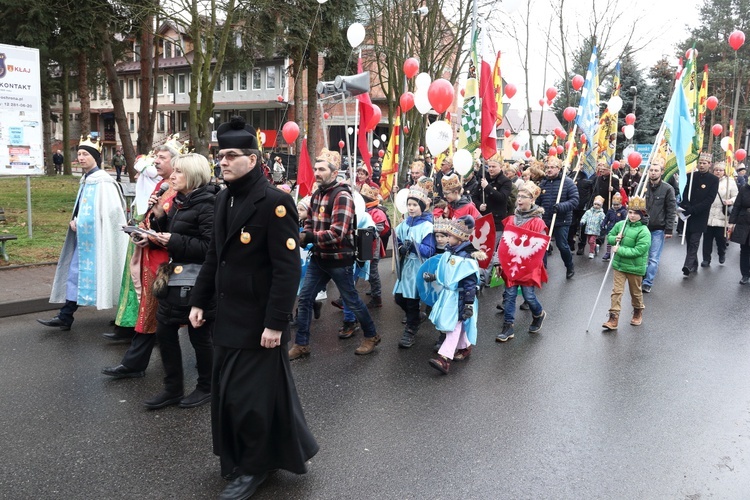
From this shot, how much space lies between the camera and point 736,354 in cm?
628

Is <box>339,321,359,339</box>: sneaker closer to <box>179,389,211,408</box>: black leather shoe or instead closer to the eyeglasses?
<box>179,389,211,408</box>: black leather shoe

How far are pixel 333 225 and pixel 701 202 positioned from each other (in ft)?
26.6

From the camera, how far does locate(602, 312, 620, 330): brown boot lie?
23.2ft

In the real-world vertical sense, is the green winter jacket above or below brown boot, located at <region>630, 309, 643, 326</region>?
above

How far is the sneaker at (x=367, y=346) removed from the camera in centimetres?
592

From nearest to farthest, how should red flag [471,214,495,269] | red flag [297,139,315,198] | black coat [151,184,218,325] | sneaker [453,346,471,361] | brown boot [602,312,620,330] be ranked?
black coat [151,184,218,325], sneaker [453,346,471,361], brown boot [602,312,620,330], red flag [471,214,495,269], red flag [297,139,315,198]

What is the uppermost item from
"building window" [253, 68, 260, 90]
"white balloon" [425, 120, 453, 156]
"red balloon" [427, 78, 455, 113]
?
"building window" [253, 68, 260, 90]

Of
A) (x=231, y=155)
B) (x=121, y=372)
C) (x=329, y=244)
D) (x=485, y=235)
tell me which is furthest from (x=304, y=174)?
(x=231, y=155)

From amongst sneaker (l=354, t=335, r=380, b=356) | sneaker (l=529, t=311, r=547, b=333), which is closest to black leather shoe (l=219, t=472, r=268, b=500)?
sneaker (l=354, t=335, r=380, b=356)

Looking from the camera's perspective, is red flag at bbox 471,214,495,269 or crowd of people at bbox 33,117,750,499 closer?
crowd of people at bbox 33,117,750,499

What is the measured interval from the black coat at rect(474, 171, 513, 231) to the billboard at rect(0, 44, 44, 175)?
7.17 metres

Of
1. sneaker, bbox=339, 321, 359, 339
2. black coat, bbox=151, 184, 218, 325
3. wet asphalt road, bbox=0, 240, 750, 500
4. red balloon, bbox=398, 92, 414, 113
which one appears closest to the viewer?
wet asphalt road, bbox=0, 240, 750, 500

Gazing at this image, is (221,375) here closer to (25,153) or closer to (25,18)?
(25,153)

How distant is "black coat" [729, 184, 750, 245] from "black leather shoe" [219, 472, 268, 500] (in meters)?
9.29
